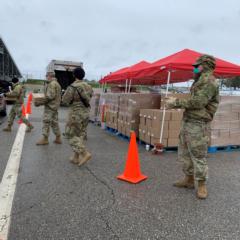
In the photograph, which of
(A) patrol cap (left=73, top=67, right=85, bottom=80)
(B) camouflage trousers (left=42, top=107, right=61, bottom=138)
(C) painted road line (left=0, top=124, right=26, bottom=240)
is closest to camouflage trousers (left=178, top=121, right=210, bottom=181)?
(A) patrol cap (left=73, top=67, right=85, bottom=80)

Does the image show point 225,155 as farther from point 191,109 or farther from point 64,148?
point 64,148

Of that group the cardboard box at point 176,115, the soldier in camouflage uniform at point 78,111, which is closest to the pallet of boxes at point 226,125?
the cardboard box at point 176,115

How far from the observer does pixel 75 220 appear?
11.2 feet

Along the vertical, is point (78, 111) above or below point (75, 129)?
above

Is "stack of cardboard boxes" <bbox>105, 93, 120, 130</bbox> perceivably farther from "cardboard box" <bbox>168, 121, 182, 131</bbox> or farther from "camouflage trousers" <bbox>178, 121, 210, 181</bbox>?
"camouflage trousers" <bbox>178, 121, 210, 181</bbox>

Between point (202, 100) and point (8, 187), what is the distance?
3.17m

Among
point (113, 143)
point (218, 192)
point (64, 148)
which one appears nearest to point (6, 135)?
point (64, 148)

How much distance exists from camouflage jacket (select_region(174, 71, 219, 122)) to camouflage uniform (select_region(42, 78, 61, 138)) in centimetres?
408

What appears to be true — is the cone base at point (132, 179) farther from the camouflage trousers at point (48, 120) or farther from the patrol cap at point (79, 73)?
the camouflage trousers at point (48, 120)

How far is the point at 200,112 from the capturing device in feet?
13.9

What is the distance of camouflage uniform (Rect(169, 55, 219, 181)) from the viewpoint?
411 centimetres

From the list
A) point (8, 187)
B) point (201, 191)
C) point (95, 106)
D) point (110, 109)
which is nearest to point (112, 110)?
point (110, 109)

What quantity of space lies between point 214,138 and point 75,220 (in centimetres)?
514

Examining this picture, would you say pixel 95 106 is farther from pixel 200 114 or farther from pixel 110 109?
pixel 200 114
